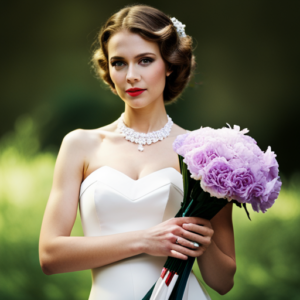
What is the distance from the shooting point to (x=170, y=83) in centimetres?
216

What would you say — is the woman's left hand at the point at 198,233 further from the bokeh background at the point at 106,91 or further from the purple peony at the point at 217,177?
the bokeh background at the point at 106,91

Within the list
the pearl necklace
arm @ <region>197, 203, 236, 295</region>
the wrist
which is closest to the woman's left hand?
the wrist

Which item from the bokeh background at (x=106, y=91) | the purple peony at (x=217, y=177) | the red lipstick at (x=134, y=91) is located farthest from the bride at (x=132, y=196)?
the bokeh background at (x=106, y=91)

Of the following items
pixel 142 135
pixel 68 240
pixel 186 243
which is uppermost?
pixel 142 135

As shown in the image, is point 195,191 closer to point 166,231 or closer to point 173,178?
point 166,231

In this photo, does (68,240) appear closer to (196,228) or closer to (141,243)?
(141,243)

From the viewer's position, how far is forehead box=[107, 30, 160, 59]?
186cm

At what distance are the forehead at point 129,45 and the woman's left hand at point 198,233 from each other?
2.59ft

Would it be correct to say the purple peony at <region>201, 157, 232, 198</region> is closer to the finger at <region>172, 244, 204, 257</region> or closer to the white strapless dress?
the finger at <region>172, 244, 204, 257</region>

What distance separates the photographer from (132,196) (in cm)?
178

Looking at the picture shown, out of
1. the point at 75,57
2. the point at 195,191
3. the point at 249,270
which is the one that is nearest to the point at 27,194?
the point at 75,57

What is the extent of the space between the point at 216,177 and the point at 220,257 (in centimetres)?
60

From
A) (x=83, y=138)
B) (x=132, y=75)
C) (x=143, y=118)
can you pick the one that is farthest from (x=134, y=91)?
(x=83, y=138)

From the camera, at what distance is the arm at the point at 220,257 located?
182 centimetres
